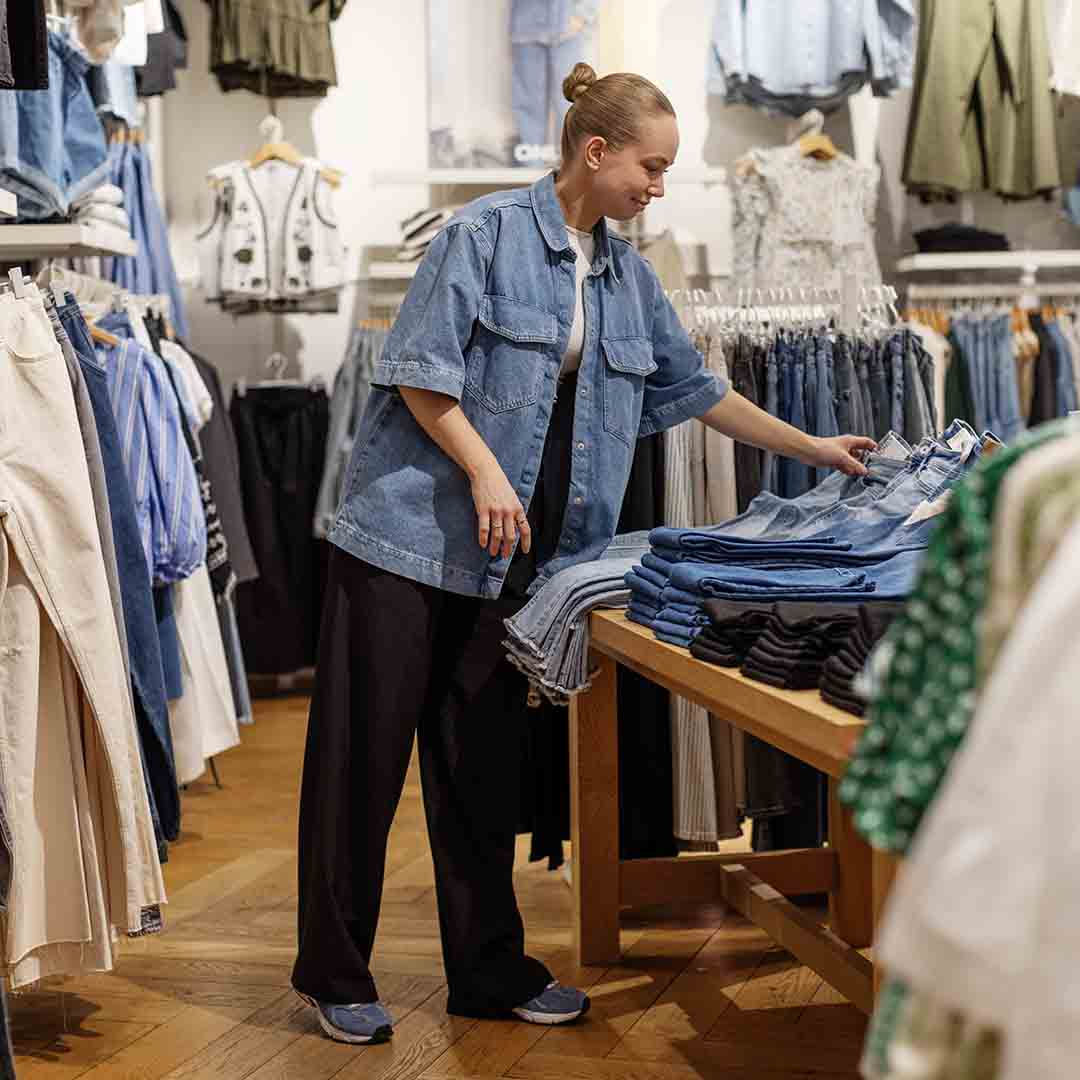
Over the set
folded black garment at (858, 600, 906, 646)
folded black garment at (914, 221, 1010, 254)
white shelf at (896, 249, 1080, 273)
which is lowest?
folded black garment at (858, 600, 906, 646)

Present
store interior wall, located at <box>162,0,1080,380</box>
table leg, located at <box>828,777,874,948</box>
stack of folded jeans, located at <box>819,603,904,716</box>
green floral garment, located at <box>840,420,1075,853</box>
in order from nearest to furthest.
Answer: green floral garment, located at <box>840,420,1075,853</box>
stack of folded jeans, located at <box>819,603,904,716</box>
table leg, located at <box>828,777,874,948</box>
store interior wall, located at <box>162,0,1080,380</box>

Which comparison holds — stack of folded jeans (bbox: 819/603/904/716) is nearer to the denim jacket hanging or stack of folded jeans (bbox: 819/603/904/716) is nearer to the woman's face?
the woman's face

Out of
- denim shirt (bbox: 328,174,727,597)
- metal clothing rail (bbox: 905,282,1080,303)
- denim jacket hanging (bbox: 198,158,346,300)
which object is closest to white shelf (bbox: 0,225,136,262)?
denim shirt (bbox: 328,174,727,597)

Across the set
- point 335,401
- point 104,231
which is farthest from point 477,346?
point 335,401

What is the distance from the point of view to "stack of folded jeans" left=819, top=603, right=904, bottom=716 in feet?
5.62

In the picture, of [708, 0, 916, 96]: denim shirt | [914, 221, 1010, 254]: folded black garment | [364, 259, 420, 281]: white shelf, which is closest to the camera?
[708, 0, 916, 96]: denim shirt

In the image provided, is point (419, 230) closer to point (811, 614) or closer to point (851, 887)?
point (851, 887)

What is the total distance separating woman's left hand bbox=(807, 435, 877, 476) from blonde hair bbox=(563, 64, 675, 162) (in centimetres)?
64

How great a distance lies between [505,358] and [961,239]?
3755 mm

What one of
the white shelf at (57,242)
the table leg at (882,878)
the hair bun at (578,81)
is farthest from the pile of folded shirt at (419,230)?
the table leg at (882,878)

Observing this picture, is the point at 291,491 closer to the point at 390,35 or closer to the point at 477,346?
the point at 390,35

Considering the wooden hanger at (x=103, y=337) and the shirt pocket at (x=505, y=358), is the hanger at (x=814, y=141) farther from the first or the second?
the shirt pocket at (x=505, y=358)

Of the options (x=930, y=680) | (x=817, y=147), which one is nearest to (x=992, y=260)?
(x=817, y=147)

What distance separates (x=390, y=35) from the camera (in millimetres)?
6340
